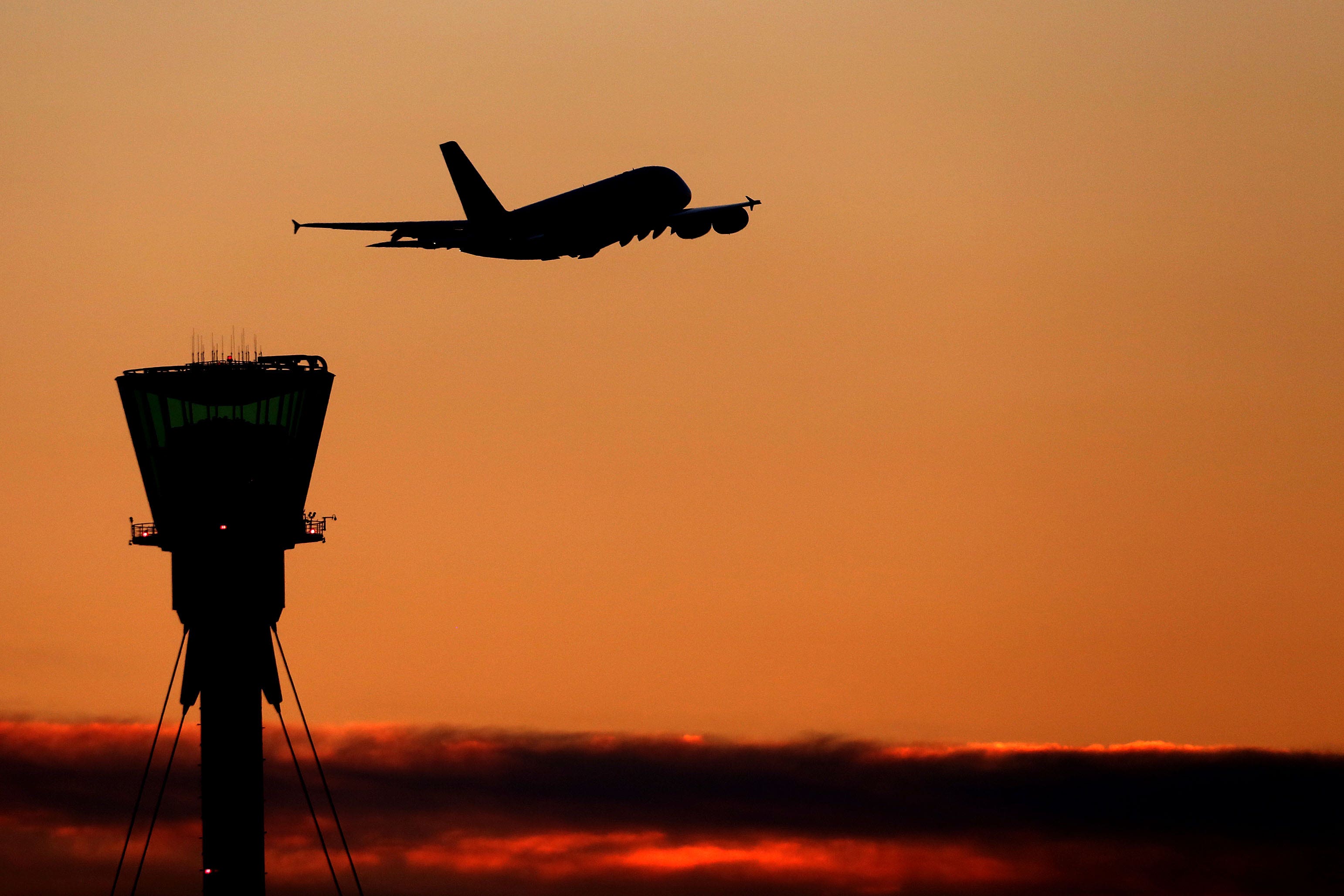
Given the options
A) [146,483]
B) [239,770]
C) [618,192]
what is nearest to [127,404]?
[146,483]

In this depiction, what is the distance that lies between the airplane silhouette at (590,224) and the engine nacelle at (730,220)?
0.11 ft

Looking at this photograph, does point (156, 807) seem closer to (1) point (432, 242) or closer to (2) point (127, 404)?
(2) point (127, 404)

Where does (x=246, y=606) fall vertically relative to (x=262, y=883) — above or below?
above

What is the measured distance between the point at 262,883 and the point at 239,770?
796 cm

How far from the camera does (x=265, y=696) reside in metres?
154

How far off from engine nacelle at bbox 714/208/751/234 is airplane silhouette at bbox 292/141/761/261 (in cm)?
3

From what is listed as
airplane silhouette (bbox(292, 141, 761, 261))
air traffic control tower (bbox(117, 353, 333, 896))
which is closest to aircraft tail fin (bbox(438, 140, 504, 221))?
airplane silhouette (bbox(292, 141, 761, 261))

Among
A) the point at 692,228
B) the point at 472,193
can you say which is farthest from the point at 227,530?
the point at 692,228

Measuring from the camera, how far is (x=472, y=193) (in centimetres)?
12675

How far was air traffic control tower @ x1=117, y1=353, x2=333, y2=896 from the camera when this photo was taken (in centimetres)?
14762

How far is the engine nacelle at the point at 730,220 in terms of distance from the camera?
11900 centimetres

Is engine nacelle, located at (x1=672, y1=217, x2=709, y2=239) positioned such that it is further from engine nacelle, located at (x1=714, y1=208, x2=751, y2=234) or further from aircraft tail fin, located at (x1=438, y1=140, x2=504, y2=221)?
aircraft tail fin, located at (x1=438, y1=140, x2=504, y2=221)

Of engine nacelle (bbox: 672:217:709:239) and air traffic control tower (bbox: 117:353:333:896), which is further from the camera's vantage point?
air traffic control tower (bbox: 117:353:333:896)

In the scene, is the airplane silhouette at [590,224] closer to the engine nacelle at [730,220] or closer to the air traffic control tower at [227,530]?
the engine nacelle at [730,220]
